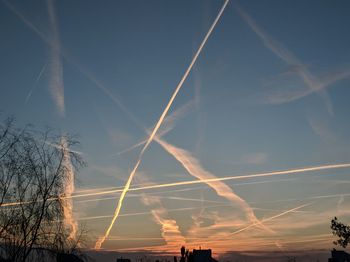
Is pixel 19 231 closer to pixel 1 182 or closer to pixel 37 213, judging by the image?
pixel 37 213

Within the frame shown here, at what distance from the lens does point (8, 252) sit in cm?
2722

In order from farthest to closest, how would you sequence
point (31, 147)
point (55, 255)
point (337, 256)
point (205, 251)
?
point (337, 256) < point (205, 251) < point (31, 147) < point (55, 255)

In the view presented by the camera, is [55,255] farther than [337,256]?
No

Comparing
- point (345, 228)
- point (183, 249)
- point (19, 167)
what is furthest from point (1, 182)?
point (345, 228)

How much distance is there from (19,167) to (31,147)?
157 centimetres

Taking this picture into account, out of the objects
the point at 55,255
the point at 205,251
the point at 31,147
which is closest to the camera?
the point at 55,255

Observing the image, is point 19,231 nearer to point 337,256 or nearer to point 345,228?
point 345,228

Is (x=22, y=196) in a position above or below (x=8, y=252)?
above

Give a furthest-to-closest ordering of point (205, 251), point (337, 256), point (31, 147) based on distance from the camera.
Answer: point (337, 256) < point (205, 251) < point (31, 147)

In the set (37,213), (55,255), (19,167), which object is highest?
(19,167)

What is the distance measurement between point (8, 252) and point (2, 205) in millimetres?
3440

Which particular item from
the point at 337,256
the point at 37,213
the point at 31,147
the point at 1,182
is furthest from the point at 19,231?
the point at 337,256

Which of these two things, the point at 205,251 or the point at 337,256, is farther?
the point at 337,256

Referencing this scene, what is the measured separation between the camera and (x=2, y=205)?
85.1 ft
